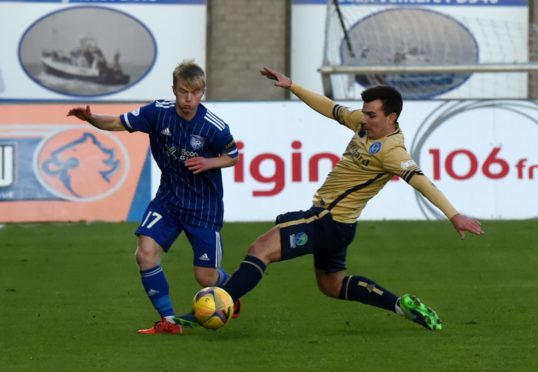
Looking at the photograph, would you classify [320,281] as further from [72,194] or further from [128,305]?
[72,194]

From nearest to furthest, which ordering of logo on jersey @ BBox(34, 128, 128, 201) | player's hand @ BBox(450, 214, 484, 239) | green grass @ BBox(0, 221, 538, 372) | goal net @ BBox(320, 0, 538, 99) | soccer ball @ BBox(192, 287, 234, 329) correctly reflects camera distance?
green grass @ BBox(0, 221, 538, 372) < player's hand @ BBox(450, 214, 484, 239) < soccer ball @ BBox(192, 287, 234, 329) < logo on jersey @ BBox(34, 128, 128, 201) < goal net @ BBox(320, 0, 538, 99)

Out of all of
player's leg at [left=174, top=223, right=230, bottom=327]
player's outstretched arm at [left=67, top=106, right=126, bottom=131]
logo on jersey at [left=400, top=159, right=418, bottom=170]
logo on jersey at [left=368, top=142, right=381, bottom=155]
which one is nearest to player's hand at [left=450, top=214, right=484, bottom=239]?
logo on jersey at [left=400, top=159, right=418, bottom=170]

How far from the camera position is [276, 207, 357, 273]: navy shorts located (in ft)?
29.9

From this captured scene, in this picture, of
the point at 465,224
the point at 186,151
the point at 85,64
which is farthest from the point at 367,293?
the point at 85,64

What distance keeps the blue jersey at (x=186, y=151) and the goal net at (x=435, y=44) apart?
13.1 m

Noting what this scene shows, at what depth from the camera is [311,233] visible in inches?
360

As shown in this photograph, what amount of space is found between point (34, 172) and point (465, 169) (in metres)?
5.45

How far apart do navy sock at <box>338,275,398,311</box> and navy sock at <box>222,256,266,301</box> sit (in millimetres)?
879

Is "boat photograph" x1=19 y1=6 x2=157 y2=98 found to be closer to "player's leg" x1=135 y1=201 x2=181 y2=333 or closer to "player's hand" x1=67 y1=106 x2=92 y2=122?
"player's hand" x1=67 y1=106 x2=92 y2=122

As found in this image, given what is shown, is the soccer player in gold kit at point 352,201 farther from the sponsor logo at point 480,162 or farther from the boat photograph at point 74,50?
the boat photograph at point 74,50

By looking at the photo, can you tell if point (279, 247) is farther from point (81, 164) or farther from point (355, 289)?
point (81, 164)

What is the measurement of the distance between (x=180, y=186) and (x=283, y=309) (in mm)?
1600

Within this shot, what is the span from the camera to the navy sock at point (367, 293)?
31.3ft

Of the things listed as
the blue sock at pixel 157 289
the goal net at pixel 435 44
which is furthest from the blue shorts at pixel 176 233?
the goal net at pixel 435 44
